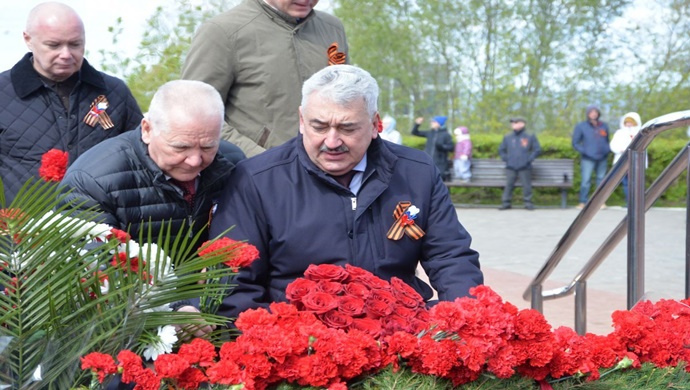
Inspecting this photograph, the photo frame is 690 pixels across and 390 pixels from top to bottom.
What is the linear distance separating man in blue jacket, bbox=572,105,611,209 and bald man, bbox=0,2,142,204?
46.7ft

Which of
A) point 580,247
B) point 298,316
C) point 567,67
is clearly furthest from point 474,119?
point 298,316

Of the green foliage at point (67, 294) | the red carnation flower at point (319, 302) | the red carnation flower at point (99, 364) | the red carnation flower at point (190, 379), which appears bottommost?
the red carnation flower at point (190, 379)

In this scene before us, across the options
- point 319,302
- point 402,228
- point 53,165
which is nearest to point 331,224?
point 402,228

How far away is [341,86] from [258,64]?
3.17 feet

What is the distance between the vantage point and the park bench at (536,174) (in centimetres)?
1850

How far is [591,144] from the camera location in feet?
58.2

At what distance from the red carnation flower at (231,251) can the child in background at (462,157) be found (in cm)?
1665

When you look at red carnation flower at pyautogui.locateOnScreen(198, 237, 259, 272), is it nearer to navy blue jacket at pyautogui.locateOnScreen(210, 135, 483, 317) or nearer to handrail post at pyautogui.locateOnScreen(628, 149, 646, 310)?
navy blue jacket at pyautogui.locateOnScreen(210, 135, 483, 317)

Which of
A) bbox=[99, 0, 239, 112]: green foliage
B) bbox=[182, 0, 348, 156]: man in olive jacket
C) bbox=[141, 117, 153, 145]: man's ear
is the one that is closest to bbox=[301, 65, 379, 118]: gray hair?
bbox=[141, 117, 153, 145]: man's ear

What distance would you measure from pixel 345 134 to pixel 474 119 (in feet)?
76.0

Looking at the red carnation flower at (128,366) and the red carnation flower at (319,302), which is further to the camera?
the red carnation flower at (319,302)

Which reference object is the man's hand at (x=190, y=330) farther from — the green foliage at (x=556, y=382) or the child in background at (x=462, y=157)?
the child in background at (x=462, y=157)

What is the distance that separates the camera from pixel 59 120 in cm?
453

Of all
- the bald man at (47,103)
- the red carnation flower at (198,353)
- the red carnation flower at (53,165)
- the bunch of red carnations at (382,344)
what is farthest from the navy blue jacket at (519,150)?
the red carnation flower at (198,353)
